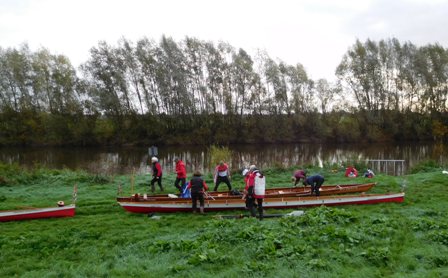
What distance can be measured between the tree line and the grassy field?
5035cm

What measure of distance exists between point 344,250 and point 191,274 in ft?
11.6

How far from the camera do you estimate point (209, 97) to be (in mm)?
66438

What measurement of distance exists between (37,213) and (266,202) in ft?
27.3

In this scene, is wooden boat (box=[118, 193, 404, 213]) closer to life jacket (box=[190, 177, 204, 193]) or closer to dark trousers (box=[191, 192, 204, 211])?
dark trousers (box=[191, 192, 204, 211])

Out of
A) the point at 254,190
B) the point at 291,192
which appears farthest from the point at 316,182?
the point at 254,190

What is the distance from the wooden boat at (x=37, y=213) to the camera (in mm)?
13547

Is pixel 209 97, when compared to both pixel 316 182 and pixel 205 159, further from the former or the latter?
pixel 316 182

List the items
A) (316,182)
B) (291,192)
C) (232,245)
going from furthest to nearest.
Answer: (291,192), (316,182), (232,245)

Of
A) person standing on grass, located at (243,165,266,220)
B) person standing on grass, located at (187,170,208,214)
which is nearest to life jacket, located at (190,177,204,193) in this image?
person standing on grass, located at (187,170,208,214)

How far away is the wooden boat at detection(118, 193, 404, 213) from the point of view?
14.6 m

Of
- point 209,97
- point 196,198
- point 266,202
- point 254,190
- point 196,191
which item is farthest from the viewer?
point 209,97

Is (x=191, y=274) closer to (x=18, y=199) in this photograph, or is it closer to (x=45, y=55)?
(x=18, y=199)

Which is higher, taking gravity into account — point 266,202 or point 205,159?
point 205,159

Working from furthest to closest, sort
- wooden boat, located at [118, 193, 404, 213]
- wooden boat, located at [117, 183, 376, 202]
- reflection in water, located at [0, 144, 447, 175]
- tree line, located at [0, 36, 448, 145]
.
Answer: tree line, located at [0, 36, 448, 145] → reflection in water, located at [0, 144, 447, 175] → wooden boat, located at [117, 183, 376, 202] → wooden boat, located at [118, 193, 404, 213]
